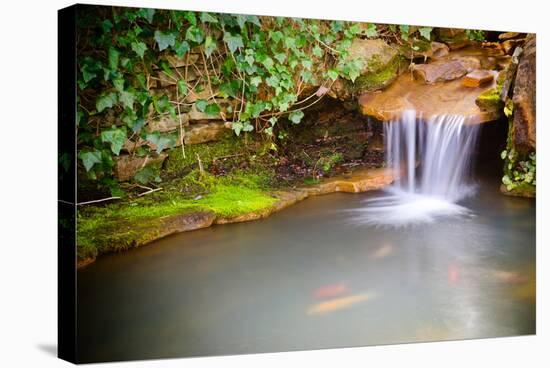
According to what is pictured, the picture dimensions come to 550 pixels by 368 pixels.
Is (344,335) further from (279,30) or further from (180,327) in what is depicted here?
(279,30)

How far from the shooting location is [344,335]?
4668mm

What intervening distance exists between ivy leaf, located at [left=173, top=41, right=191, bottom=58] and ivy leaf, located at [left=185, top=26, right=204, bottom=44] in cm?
3

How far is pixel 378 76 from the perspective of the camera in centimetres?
489

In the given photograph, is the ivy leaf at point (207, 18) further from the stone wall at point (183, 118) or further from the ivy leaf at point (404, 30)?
the ivy leaf at point (404, 30)

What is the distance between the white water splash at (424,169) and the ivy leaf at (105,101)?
1.50 m

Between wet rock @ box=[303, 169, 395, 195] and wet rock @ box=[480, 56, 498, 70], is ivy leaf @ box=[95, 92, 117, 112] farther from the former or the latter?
wet rock @ box=[480, 56, 498, 70]

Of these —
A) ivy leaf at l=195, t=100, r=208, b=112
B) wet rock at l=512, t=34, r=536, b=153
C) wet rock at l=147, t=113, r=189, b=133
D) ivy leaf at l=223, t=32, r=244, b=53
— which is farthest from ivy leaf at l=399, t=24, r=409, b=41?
wet rock at l=147, t=113, r=189, b=133

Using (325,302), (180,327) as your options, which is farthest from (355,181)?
(180,327)

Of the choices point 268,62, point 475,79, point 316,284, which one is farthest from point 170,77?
point 475,79

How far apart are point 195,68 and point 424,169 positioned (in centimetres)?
144

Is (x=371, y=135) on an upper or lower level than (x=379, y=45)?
lower

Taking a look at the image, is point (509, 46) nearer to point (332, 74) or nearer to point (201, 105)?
point (332, 74)

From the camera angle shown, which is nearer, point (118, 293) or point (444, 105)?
point (118, 293)

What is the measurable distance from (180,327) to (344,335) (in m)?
0.93
